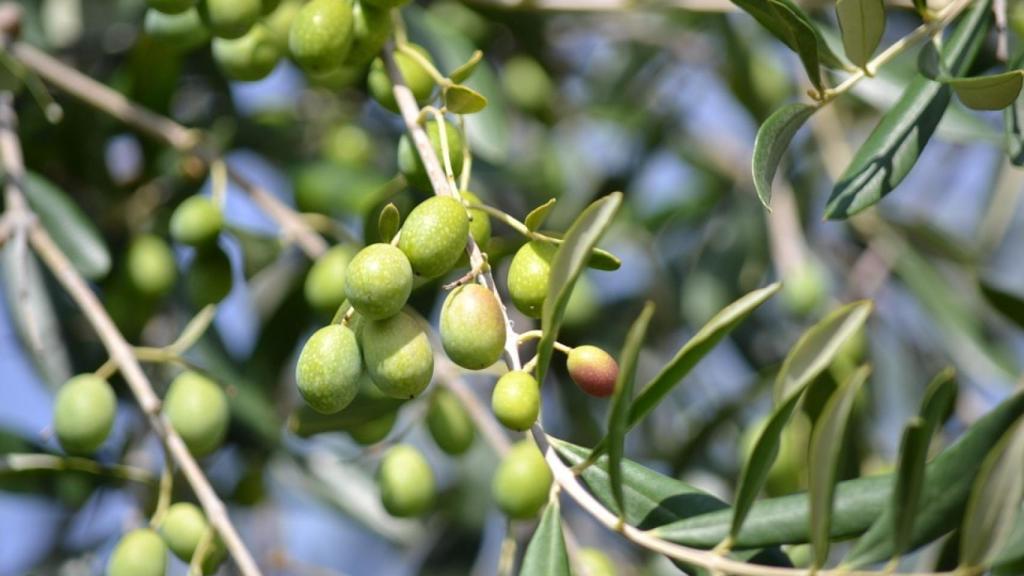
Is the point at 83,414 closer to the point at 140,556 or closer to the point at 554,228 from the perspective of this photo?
the point at 140,556

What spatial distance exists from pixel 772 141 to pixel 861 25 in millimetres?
120

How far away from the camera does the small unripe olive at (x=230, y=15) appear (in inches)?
43.6

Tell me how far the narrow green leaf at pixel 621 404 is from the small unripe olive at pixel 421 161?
25 cm

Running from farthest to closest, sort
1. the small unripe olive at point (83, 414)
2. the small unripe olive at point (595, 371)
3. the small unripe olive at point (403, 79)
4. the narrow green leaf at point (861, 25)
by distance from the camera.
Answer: the small unripe olive at point (83, 414), the small unripe olive at point (403, 79), the narrow green leaf at point (861, 25), the small unripe olive at point (595, 371)

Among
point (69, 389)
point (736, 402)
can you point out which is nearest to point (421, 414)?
point (69, 389)

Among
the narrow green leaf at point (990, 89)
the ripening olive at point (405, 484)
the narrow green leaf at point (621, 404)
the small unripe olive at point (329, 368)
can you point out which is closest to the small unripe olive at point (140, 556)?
the ripening olive at point (405, 484)

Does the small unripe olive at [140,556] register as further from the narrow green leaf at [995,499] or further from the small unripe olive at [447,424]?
the narrow green leaf at [995,499]

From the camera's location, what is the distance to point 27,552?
1.87 meters

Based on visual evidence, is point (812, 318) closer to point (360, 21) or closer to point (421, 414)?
point (421, 414)

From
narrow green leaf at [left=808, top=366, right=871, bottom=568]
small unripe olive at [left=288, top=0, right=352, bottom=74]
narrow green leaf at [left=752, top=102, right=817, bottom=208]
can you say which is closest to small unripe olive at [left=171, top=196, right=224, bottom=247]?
small unripe olive at [left=288, top=0, right=352, bottom=74]

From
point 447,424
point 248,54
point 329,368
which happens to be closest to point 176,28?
point 248,54

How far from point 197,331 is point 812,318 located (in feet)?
2.88

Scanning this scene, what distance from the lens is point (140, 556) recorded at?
110 cm

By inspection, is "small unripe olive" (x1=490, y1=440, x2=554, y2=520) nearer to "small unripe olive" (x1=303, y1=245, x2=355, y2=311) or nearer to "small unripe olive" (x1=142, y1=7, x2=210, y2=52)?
"small unripe olive" (x1=303, y1=245, x2=355, y2=311)
